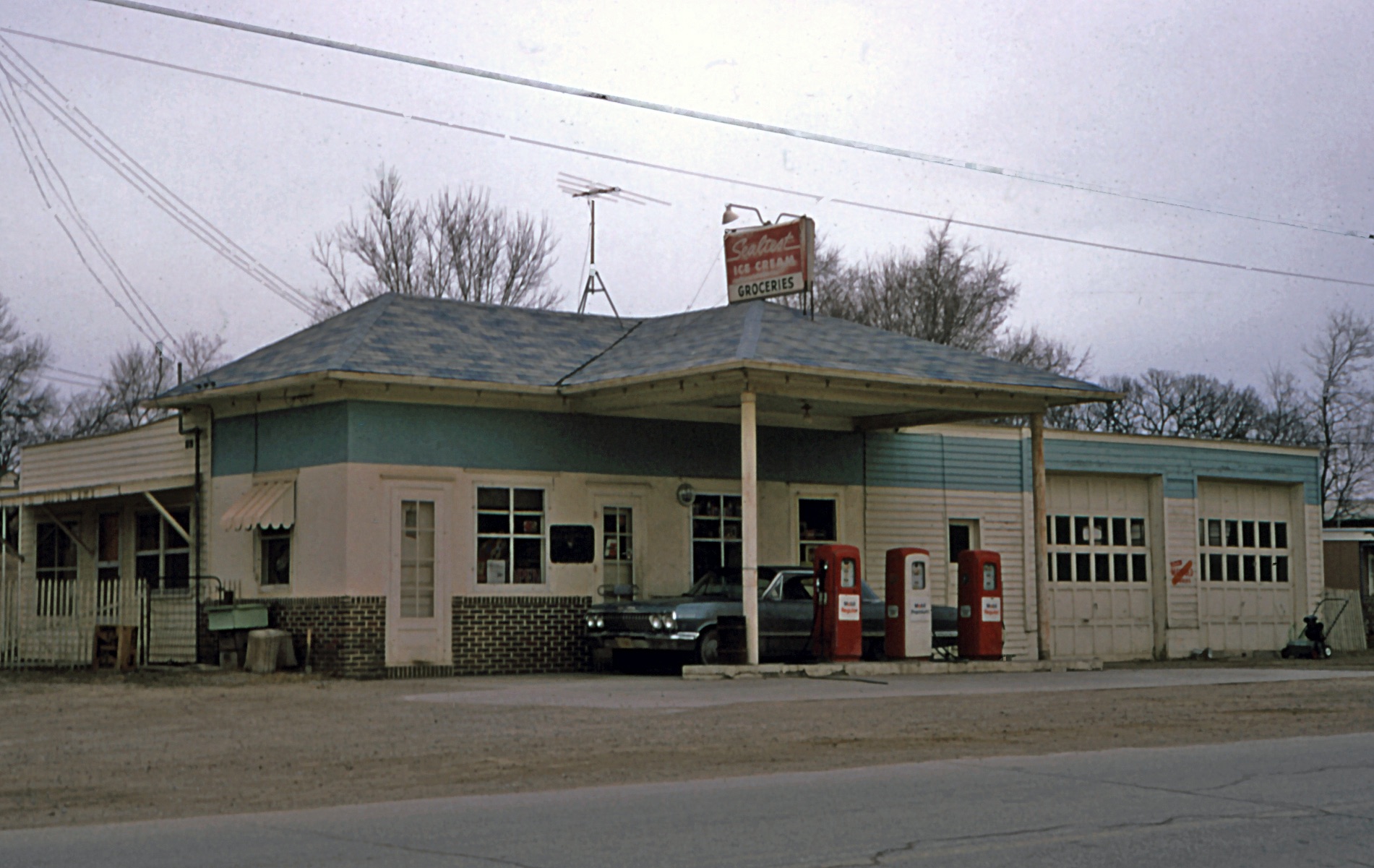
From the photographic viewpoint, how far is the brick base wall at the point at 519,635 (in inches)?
859

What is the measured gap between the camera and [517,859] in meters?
7.25

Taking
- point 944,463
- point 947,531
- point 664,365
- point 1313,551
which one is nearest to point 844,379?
point 664,365

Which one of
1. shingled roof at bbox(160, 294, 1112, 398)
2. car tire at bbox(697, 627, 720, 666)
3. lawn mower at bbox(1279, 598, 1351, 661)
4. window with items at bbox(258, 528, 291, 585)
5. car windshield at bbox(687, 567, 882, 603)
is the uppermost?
shingled roof at bbox(160, 294, 1112, 398)

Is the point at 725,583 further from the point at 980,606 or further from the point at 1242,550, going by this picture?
the point at 1242,550

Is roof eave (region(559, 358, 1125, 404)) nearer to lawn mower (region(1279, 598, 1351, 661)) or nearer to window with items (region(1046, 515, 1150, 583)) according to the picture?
window with items (region(1046, 515, 1150, 583))

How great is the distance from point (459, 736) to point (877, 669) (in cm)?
917

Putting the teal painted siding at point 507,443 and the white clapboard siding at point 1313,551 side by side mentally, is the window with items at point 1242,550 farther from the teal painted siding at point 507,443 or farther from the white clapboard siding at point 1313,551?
the teal painted siding at point 507,443

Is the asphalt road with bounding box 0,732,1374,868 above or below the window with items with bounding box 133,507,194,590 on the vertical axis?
below

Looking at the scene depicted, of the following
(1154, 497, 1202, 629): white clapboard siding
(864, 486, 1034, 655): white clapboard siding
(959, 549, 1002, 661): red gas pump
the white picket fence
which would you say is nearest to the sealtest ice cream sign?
(864, 486, 1034, 655): white clapboard siding

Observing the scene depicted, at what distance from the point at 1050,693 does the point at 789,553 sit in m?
7.54

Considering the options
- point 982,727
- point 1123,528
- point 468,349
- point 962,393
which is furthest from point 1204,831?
point 1123,528

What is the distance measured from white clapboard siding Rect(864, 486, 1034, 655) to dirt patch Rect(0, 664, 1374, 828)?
8.18 metres

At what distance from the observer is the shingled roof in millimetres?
21281

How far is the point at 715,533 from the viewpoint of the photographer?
24609 millimetres
